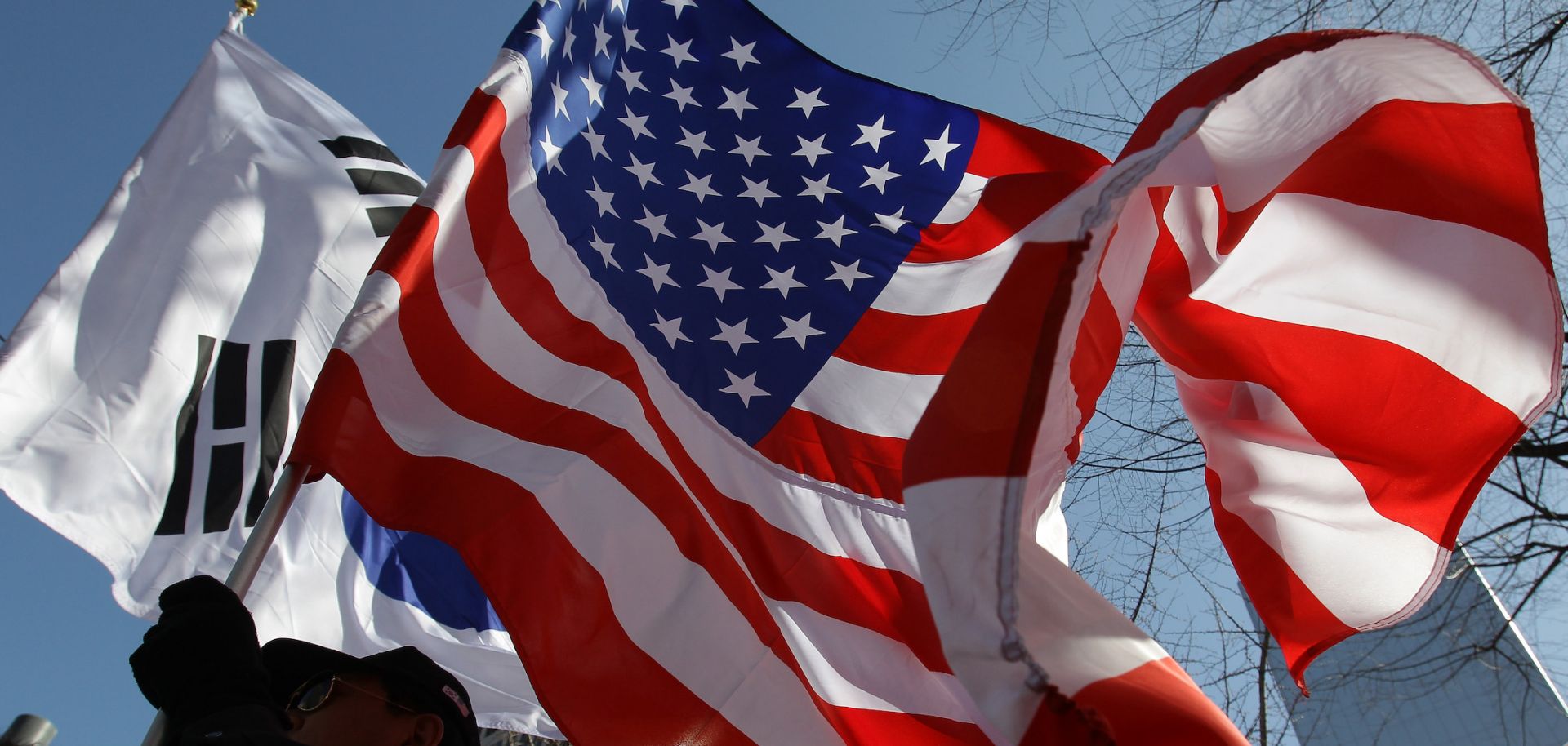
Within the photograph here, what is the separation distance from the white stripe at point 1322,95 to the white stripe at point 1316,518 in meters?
0.62

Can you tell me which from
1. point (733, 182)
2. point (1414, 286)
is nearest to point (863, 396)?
point (733, 182)

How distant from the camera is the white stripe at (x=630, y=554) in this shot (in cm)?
289

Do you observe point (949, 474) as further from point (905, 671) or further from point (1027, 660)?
point (905, 671)

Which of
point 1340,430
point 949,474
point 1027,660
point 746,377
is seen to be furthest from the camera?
point 746,377

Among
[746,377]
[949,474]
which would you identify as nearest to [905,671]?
[746,377]

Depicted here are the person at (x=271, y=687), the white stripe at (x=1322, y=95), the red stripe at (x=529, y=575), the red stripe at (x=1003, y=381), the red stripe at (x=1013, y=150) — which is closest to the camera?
the red stripe at (x=1003, y=381)

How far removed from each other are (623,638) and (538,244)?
1201 millimetres

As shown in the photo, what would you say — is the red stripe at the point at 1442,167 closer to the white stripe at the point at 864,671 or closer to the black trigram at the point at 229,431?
the white stripe at the point at 864,671

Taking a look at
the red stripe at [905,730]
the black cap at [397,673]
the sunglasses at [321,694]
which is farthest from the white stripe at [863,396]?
the sunglasses at [321,694]

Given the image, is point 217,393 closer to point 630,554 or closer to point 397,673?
point 630,554

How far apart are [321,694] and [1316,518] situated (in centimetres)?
225

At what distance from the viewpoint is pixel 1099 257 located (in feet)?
6.02

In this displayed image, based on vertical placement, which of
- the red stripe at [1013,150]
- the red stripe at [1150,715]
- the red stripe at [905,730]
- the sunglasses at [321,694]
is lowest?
the sunglasses at [321,694]

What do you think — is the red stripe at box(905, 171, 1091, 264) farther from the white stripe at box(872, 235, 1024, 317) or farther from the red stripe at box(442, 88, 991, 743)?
the red stripe at box(442, 88, 991, 743)
